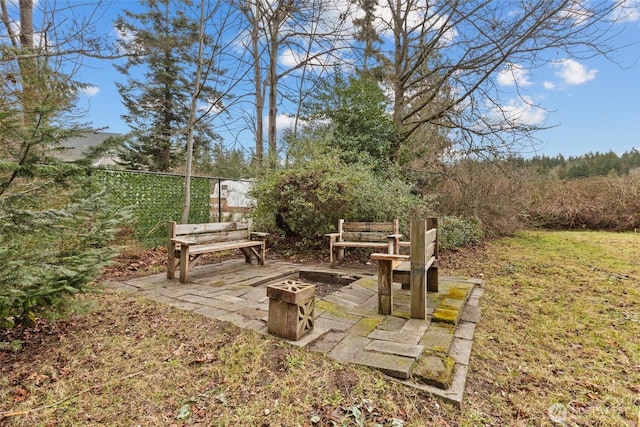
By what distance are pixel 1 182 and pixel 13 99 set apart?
301 centimetres

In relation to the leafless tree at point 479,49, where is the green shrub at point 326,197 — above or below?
below

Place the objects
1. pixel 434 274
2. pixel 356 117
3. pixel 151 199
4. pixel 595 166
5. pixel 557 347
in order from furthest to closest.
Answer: pixel 595 166 → pixel 356 117 → pixel 151 199 → pixel 434 274 → pixel 557 347

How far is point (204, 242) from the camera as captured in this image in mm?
4426

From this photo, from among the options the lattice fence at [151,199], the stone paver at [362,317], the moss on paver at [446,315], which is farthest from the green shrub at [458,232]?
the lattice fence at [151,199]

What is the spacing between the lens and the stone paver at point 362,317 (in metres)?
2.07

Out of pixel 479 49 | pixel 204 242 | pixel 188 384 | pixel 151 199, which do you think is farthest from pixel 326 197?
pixel 479 49

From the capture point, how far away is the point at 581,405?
6.19ft

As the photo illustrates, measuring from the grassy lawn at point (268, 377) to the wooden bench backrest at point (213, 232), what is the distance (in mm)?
1240

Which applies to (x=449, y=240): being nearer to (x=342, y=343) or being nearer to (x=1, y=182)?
(x=342, y=343)

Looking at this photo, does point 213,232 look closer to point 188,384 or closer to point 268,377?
point 188,384

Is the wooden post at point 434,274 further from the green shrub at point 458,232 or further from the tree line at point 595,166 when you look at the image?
the tree line at point 595,166

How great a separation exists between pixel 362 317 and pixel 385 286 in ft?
1.17

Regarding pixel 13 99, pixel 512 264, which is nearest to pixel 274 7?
pixel 13 99

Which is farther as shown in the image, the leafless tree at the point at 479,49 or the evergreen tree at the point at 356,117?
the evergreen tree at the point at 356,117
